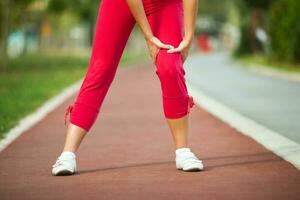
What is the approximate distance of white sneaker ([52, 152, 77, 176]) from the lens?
5.84 m

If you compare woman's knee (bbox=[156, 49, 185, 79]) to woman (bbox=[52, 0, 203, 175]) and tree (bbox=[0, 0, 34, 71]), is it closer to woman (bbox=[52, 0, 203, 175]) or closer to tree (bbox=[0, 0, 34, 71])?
woman (bbox=[52, 0, 203, 175])

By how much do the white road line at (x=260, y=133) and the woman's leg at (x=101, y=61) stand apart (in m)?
1.50

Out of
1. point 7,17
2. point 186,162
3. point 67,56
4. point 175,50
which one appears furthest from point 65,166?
point 67,56

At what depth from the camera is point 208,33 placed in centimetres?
9919

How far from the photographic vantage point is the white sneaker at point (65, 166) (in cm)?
584

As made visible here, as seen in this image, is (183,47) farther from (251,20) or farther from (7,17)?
(251,20)

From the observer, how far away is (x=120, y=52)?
6.04m

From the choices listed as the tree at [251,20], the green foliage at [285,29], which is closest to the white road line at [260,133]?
the green foliage at [285,29]

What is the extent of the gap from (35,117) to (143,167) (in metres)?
4.60

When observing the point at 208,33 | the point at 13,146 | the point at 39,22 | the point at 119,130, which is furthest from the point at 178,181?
the point at 208,33

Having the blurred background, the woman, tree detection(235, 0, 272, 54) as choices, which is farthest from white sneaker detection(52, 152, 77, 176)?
tree detection(235, 0, 272, 54)

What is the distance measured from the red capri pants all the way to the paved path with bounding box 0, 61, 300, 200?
0.49 meters

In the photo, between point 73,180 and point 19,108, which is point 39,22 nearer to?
point 19,108

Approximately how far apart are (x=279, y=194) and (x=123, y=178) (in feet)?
3.85
